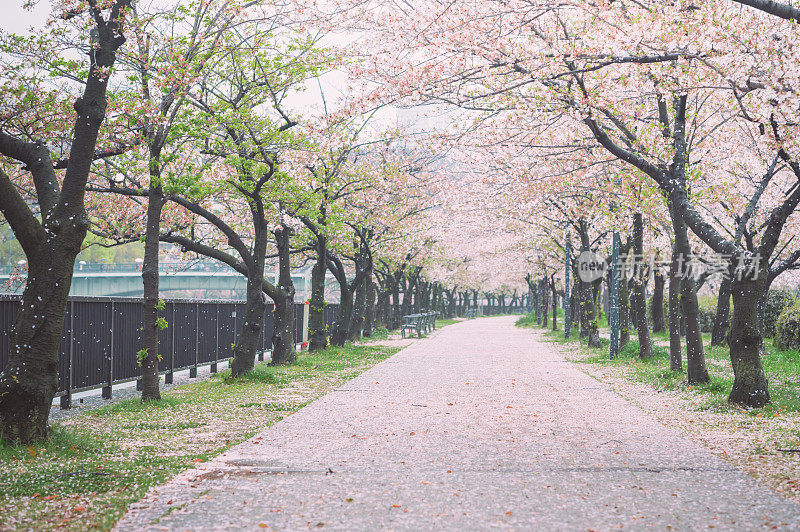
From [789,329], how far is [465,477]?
56.8 feet

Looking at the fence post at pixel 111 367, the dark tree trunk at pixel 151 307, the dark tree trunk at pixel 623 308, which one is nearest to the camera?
the dark tree trunk at pixel 151 307

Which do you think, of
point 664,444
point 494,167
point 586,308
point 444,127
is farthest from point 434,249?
point 664,444

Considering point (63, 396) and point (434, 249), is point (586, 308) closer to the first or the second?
point (434, 249)

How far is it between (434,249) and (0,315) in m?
33.2

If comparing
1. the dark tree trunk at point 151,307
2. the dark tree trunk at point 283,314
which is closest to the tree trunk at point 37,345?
the dark tree trunk at point 151,307

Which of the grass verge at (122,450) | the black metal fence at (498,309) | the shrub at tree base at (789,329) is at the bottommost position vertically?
the black metal fence at (498,309)

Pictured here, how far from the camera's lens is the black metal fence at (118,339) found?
11000 millimetres

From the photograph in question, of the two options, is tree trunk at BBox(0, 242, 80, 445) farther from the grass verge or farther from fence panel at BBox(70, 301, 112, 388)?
fence panel at BBox(70, 301, 112, 388)

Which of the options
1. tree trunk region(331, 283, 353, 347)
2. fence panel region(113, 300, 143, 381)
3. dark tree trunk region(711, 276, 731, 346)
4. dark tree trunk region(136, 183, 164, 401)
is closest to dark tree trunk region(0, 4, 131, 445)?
dark tree trunk region(136, 183, 164, 401)

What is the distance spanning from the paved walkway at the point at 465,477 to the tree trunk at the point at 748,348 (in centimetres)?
154

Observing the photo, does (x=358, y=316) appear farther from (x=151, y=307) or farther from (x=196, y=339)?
(x=151, y=307)

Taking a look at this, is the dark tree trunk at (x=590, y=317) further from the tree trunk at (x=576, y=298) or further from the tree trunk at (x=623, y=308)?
the tree trunk at (x=576, y=298)

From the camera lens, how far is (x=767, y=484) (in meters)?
5.84

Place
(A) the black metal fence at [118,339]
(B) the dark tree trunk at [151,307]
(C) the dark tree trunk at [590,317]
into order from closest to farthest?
1. (B) the dark tree trunk at [151,307]
2. (A) the black metal fence at [118,339]
3. (C) the dark tree trunk at [590,317]
